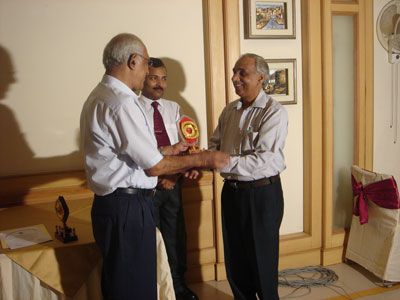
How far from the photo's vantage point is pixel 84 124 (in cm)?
165

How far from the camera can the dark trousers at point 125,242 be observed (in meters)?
1.62

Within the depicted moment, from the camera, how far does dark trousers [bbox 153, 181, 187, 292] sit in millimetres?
2555

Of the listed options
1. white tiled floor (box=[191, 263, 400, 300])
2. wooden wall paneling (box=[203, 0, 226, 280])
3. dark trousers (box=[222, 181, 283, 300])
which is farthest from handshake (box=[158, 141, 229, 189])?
white tiled floor (box=[191, 263, 400, 300])

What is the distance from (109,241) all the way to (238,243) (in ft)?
3.07

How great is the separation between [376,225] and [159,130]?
1781mm

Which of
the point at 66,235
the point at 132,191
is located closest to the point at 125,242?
the point at 132,191

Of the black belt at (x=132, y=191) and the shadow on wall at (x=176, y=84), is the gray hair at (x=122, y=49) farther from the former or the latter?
the shadow on wall at (x=176, y=84)

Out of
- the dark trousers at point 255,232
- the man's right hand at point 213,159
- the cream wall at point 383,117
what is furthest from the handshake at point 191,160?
the cream wall at point 383,117

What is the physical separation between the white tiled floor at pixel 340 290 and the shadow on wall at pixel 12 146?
143 cm

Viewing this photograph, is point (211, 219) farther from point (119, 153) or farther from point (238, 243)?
point (119, 153)

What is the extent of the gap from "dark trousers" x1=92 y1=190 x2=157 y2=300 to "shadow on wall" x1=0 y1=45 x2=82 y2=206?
1128 millimetres

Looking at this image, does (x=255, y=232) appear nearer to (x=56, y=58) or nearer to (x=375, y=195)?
(x=375, y=195)

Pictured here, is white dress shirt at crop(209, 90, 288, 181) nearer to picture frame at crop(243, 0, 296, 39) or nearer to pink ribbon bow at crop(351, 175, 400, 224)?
picture frame at crop(243, 0, 296, 39)

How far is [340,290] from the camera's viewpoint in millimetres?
2742
